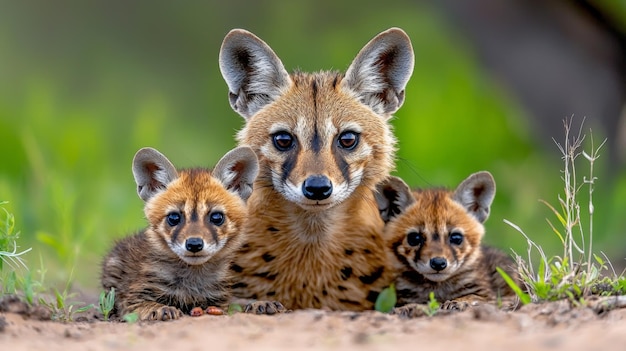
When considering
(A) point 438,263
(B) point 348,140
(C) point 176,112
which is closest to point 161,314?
(B) point 348,140

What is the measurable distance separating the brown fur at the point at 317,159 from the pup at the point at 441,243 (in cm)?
16

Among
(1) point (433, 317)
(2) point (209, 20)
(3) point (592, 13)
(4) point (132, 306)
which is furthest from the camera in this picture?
(2) point (209, 20)

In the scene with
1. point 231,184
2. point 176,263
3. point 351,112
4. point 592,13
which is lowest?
point 176,263

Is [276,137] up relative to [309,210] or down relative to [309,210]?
up

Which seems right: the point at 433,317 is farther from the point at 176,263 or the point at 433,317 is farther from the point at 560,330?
the point at 176,263

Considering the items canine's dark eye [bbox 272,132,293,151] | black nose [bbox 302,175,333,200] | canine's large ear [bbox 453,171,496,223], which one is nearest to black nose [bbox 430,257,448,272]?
canine's large ear [bbox 453,171,496,223]

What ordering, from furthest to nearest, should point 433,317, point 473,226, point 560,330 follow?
point 473,226 → point 433,317 → point 560,330

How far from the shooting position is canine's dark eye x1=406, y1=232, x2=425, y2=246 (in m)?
7.45

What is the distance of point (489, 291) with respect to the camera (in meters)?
7.55

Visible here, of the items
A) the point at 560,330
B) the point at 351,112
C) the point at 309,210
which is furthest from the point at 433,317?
the point at 351,112

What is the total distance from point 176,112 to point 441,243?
8.35 metres

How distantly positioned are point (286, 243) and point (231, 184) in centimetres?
55

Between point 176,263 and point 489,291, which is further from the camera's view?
point 489,291

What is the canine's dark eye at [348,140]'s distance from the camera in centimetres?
717
